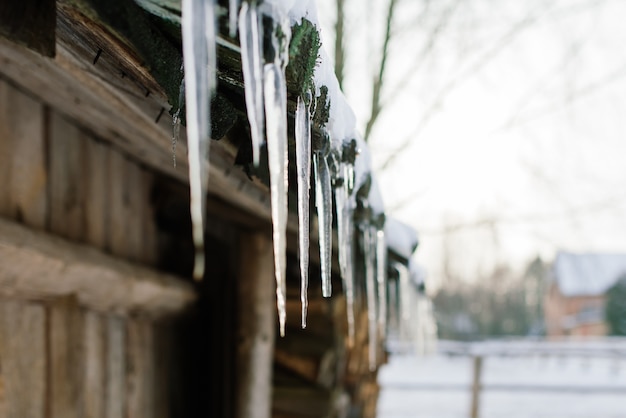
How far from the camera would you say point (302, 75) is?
115cm

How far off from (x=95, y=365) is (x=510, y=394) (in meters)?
10.6

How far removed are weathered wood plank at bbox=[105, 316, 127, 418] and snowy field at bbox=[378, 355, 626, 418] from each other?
20.0 feet

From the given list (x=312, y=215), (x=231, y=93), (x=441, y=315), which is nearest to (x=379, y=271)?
(x=312, y=215)

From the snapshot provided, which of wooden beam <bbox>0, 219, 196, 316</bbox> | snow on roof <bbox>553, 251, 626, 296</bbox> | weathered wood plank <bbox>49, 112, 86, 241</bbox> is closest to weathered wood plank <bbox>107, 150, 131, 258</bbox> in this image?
wooden beam <bbox>0, 219, 196, 316</bbox>

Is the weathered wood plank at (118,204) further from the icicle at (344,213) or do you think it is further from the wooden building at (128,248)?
the icicle at (344,213)

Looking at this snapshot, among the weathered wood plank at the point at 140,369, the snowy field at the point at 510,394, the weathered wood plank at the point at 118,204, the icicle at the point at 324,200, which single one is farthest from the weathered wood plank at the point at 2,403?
the snowy field at the point at 510,394

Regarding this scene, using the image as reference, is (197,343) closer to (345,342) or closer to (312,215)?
(345,342)

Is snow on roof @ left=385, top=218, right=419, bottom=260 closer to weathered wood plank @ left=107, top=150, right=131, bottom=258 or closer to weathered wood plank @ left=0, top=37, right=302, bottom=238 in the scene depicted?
weathered wood plank @ left=0, top=37, right=302, bottom=238

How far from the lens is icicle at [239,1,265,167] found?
922 mm

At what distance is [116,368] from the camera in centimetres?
265

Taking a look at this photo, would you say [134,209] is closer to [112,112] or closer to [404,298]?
[112,112]

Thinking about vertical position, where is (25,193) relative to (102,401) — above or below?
above

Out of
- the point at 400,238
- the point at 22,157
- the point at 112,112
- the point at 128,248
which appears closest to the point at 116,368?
the point at 128,248

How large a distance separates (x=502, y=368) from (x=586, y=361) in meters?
2.69
